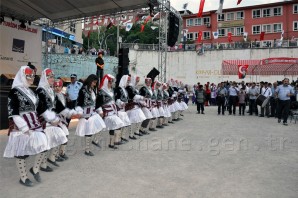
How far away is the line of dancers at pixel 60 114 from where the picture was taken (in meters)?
5.02

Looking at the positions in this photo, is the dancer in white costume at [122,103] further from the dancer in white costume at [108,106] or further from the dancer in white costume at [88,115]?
the dancer in white costume at [88,115]

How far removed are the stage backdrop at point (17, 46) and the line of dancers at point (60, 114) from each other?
934 centimetres

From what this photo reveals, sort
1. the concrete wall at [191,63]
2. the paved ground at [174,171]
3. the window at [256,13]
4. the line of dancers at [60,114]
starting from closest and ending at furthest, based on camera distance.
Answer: the paved ground at [174,171] → the line of dancers at [60,114] → the concrete wall at [191,63] → the window at [256,13]

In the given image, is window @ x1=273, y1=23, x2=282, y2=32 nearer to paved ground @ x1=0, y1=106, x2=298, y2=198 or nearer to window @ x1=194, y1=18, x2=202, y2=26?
window @ x1=194, y1=18, x2=202, y2=26

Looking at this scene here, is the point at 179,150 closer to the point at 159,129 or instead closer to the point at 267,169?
the point at 267,169

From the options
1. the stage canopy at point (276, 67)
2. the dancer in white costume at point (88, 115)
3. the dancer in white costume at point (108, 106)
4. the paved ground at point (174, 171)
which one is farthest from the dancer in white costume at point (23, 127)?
the stage canopy at point (276, 67)

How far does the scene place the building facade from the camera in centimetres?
4700

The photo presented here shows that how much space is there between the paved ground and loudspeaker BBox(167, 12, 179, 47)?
8929 mm

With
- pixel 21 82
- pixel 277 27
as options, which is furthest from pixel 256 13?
pixel 21 82

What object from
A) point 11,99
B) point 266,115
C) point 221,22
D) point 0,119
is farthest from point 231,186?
point 221,22

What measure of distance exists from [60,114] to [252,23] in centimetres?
4892

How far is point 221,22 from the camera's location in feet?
171

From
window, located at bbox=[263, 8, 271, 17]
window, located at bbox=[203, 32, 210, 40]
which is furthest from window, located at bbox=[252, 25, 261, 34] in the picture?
window, located at bbox=[203, 32, 210, 40]

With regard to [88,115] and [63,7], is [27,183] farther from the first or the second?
[63,7]
